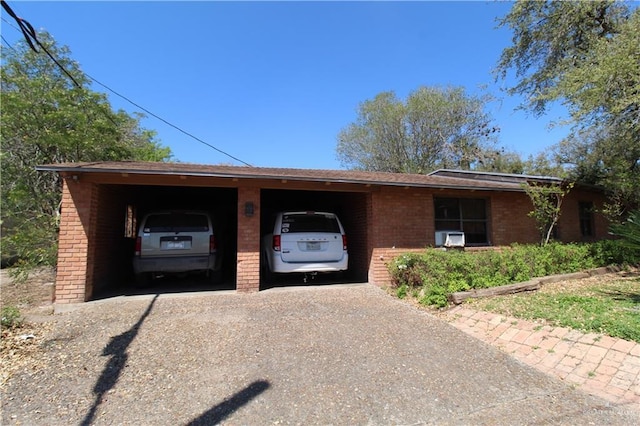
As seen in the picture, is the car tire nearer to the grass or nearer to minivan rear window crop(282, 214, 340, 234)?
minivan rear window crop(282, 214, 340, 234)

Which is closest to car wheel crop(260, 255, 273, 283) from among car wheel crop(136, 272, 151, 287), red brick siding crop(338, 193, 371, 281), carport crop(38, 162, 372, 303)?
carport crop(38, 162, 372, 303)

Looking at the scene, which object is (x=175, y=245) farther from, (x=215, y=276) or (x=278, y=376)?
(x=278, y=376)

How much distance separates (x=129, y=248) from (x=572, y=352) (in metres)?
9.55

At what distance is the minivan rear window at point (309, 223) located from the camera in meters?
7.71

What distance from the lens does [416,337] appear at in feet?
15.8

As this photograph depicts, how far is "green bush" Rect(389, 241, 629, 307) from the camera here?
6.69 metres

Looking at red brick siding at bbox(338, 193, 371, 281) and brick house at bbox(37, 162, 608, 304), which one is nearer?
brick house at bbox(37, 162, 608, 304)

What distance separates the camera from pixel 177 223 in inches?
298

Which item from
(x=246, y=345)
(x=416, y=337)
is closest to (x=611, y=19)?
(x=416, y=337)

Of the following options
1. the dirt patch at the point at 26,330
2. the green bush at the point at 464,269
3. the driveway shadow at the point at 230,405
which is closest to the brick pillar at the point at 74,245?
the dirt patch at the point at 26,330

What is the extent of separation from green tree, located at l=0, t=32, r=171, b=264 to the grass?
9702 millimetres

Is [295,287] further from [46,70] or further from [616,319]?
[46,70]

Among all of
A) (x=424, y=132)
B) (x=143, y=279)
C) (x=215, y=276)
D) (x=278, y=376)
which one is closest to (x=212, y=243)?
(x=215, y=276)

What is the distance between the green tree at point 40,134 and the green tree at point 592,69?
522 inches
